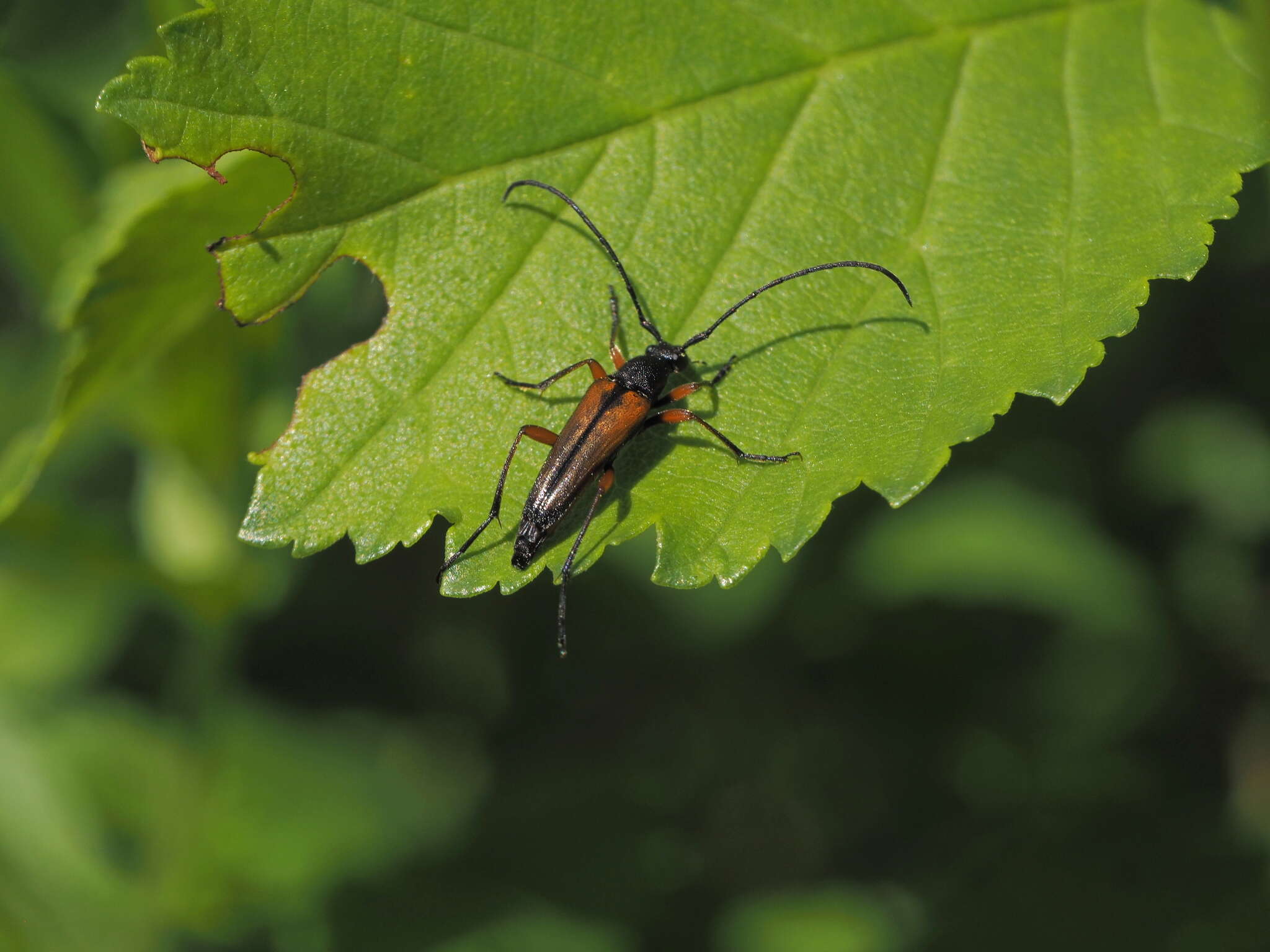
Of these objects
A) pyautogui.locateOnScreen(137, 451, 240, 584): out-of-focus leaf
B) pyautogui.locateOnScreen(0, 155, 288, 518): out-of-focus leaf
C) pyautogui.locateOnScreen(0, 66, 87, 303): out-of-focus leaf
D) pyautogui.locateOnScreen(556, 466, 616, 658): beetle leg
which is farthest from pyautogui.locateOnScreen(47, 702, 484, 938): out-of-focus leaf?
pyautogui.locateOnScreen(556, 466, 616, 658): beetle leg

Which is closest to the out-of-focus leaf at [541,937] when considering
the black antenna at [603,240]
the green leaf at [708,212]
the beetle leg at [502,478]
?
the beetle leg at [502,478]

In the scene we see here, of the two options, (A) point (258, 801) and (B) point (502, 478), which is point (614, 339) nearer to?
(B) point (502, 478)

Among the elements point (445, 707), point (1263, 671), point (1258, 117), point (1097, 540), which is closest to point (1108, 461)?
point (1097, 540)

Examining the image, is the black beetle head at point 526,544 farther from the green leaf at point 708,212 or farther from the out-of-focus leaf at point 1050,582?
the out-of-focus leaf at point 1050,582

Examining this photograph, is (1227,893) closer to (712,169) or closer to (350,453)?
(712,169)

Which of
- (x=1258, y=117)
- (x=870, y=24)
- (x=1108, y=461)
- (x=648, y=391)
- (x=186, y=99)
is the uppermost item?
(x=186, y=99)

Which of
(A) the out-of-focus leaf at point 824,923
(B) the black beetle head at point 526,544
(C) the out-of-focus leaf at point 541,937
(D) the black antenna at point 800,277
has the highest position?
(D) the black antenna at point 800,277
